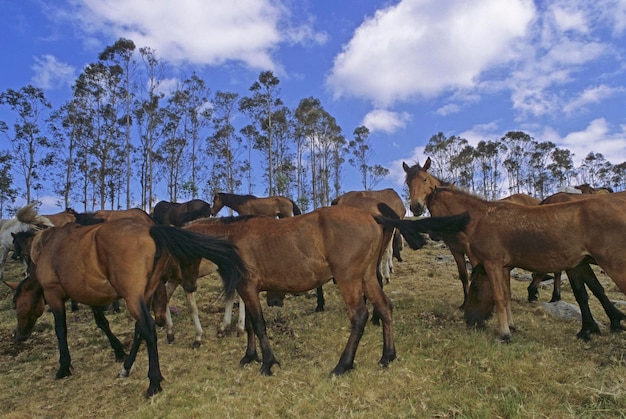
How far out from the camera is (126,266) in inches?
203

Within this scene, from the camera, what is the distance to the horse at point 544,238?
17.2 feet

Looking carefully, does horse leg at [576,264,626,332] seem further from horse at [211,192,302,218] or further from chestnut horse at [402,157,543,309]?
horse at [211,192,302,218]

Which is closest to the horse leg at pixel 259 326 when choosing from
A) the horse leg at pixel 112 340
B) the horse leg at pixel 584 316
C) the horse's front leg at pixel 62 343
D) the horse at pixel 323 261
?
the horse at pixel 323 261

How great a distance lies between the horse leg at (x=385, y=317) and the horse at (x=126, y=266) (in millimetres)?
1855

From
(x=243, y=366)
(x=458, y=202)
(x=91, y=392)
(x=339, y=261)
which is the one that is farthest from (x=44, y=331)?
(x=458, y=202)

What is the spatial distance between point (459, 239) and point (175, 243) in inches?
195

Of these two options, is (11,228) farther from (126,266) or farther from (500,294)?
(500,294)

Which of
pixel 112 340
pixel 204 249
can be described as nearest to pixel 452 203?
pixel 204 249

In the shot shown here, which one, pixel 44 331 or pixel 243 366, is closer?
pixel 243 366

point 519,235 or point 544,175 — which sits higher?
point 544,175

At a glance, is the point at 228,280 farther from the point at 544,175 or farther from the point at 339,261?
the point at 544,175

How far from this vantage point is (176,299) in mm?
10672

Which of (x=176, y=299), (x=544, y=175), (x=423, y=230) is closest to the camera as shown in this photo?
(x=423, y=230)

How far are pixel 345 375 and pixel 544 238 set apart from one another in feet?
11.4
